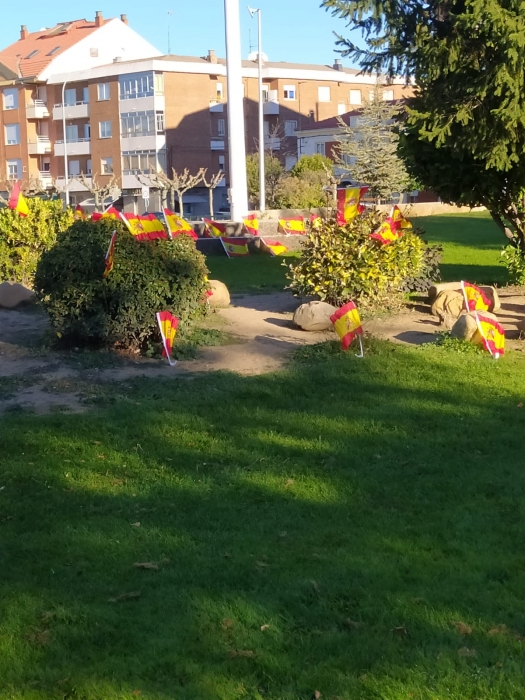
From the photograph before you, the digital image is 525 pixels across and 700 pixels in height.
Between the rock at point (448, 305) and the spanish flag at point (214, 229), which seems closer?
the rock at point (448, 305)

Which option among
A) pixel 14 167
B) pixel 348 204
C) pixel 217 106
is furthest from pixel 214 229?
pixel 14 167

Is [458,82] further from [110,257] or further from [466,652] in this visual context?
[466,652]

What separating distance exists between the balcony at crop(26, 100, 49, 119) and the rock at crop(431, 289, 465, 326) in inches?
2308

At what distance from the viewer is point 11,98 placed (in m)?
66.6

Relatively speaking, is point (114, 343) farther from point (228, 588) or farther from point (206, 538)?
point (228, 588)

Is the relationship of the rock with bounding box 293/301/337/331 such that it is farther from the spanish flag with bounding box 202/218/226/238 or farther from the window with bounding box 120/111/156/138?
the window with bounding box 120/111/156/138

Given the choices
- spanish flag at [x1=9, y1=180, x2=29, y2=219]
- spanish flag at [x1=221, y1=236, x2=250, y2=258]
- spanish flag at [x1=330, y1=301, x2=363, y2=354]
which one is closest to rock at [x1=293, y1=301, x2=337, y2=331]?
spanish flag at [x1=330, y1=301, x2=363, y2=354]

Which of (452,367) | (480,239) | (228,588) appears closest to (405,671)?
(228,588)

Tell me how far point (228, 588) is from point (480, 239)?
21.1 m

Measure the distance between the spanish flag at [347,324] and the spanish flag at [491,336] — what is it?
1.17 meters

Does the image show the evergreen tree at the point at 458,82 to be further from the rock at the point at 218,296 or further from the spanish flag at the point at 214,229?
the spanish flag at the point at 214,229

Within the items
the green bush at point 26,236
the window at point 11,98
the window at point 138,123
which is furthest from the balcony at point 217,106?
the green bush at point 26,236

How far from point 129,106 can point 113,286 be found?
54752 millimetres

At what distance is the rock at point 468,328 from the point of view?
9500 mm
